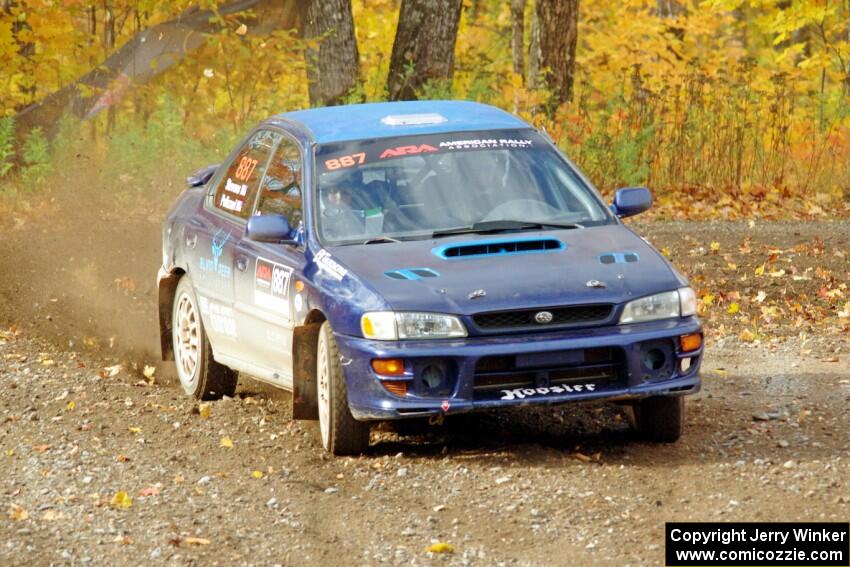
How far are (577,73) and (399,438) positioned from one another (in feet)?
74.9

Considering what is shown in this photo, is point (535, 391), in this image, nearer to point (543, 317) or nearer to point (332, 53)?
point (543, 317)

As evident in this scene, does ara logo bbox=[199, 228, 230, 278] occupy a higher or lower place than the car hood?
lower

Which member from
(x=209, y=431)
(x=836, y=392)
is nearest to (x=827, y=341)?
(x=836, y=392)

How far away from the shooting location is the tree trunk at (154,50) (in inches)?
821

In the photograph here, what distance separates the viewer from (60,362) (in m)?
11.2

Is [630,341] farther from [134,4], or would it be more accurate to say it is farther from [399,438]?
[134,4]

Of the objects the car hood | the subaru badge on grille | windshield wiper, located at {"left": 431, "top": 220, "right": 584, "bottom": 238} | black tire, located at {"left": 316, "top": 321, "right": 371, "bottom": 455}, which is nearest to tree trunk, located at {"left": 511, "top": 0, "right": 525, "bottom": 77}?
windshield wiper, located at {"left": 431, "top": 220, "right": 584, "bottom": 238}

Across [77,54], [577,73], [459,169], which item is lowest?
[577,73]

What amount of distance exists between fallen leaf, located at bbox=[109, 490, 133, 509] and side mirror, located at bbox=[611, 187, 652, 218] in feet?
10.4

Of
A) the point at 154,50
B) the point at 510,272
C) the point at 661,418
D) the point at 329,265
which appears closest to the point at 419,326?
the point at 510,272

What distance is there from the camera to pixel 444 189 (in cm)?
857

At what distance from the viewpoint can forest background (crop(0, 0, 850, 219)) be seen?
18594 mm

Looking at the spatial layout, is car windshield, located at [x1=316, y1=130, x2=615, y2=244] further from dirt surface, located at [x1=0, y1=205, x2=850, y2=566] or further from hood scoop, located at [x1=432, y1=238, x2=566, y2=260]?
dirt surface, located at [x1=0, y1=205, x2=850, y2=566]

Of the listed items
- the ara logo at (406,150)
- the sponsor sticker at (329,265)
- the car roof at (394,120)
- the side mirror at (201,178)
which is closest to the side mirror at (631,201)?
the car roof at (394,120)
